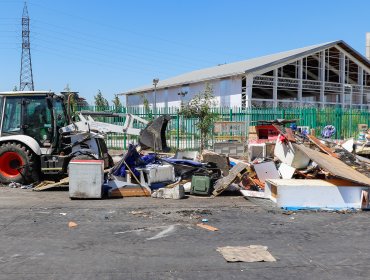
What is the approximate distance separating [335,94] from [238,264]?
1433 inches

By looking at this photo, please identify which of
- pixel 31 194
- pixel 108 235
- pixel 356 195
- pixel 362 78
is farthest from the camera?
pixel 362 78

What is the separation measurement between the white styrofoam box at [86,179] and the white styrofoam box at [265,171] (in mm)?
3895

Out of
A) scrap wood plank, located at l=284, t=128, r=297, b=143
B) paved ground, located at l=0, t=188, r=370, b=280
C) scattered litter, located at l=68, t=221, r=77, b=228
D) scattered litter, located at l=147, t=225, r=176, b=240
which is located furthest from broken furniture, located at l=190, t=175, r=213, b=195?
scattered litter, located at l=68, t=221, r=77, b=228

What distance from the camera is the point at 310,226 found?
24.5 ft

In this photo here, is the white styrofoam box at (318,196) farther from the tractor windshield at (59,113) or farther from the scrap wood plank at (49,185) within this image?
the tractor windshield at (59,113)

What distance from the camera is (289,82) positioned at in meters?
34.3

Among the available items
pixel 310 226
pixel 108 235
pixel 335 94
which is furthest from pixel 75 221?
pixel 335 94

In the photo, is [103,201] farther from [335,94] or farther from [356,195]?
[335,94]

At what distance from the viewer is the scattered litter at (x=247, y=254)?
5.59m

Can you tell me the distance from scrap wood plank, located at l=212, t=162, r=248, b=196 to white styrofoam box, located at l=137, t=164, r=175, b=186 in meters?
1.13

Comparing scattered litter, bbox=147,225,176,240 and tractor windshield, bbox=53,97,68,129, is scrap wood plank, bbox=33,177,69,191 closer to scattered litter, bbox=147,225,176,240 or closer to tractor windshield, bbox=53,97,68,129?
tractor windshield, bbox=53,97,68,129

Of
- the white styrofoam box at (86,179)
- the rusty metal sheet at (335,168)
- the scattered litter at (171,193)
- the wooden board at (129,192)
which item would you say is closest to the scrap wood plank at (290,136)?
the rusty metal sheet at (335,168)

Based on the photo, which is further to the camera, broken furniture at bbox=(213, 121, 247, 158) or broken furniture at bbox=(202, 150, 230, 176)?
broken furniture at bbox=(213, 121, 247, 158)

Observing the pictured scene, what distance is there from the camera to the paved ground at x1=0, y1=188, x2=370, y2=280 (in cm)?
519
